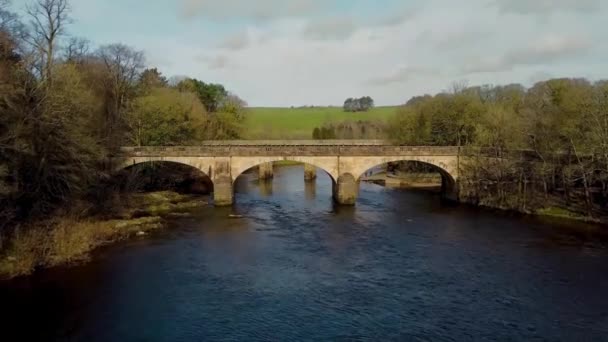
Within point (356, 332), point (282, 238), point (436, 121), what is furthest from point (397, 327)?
point (436, 121)

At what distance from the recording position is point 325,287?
85.8ft

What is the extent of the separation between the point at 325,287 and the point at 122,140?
34448 mm

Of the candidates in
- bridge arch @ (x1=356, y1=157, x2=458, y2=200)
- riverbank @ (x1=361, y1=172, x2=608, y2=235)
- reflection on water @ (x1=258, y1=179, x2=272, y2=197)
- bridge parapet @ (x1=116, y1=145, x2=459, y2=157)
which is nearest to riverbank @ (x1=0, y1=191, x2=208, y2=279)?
bridge parapet @ (x1=116, y1=145, x2=459, y2=157)

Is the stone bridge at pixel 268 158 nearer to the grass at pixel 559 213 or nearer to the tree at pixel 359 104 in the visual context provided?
the grass at pixel 559 213

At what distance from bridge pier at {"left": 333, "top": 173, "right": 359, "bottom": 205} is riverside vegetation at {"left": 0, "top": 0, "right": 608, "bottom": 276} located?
11445 mm

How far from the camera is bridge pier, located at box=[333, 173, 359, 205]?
50250 mm

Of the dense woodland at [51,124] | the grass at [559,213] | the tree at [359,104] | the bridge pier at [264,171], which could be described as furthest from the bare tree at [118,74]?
the tree at [359,104]

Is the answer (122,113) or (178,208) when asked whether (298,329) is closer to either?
(178,208)

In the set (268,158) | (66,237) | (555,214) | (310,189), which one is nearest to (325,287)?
(66,237)

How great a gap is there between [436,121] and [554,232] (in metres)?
34.3

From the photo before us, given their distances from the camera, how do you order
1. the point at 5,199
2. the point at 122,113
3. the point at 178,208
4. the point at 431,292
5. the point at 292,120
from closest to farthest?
1. the point at 431,292
2. the point at 5,199
3. the point at 178,208
4. the point at 122,113
5. the point at 292,120

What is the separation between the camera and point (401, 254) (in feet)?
105

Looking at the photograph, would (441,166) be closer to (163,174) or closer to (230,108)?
(163,174)

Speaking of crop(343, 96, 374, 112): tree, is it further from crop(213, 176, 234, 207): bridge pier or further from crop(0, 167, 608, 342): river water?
crop(0, 167, 608, 342): river water
